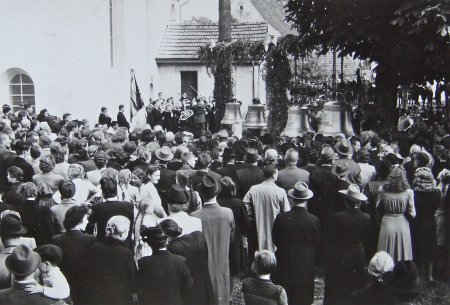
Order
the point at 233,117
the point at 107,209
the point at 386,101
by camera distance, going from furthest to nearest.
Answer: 1. the point at 233,117
2. the point at 386,101
3. the point at 107,209

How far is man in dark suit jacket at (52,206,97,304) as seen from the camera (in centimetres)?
→ 637

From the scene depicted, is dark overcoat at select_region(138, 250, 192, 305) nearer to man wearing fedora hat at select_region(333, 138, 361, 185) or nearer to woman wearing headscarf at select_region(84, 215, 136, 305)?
woman wearing headscarf at select_region(84, 215, 136, 305)

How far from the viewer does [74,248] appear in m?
6.39

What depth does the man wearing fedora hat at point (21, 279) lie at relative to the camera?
4.89 meters

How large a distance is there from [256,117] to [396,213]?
9986mm

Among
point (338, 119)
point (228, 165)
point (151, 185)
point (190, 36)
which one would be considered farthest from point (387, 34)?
point (190, 36)

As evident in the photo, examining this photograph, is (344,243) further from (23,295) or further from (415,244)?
(23,295)

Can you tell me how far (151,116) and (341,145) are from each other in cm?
1388

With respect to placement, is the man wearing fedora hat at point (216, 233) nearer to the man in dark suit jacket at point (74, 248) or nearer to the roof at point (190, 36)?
the man in dark suit jacket at point (74, 248)

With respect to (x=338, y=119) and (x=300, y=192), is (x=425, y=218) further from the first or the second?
(x=338, y=119)

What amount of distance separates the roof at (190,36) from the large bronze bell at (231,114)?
42.4 feet

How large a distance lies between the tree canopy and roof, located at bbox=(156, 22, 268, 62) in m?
15.3

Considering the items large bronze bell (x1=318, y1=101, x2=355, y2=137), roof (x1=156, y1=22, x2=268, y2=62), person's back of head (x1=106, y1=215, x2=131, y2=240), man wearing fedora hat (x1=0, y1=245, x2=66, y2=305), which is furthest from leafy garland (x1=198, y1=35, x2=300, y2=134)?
roof (x1=156, y1=22, x2=268, y2=62)

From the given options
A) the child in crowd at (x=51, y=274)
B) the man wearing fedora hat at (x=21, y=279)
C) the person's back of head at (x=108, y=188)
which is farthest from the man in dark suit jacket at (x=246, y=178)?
the man wearing fedora hat at (x=21, y=279)
